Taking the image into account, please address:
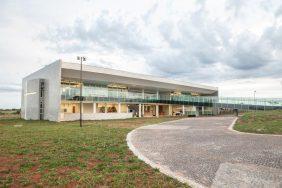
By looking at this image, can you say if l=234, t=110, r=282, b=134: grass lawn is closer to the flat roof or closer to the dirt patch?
the dirt patch

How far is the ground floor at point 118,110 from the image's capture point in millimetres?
41438

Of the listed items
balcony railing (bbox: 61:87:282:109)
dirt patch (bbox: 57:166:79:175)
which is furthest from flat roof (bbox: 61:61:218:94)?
dirt patch (bbox: 57:166:79:175)

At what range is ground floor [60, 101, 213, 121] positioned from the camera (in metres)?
41.4

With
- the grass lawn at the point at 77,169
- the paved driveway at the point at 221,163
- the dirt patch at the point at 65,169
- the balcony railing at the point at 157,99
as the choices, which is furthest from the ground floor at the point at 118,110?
the dirt patch at the point at 65,169

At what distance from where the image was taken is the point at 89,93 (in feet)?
141

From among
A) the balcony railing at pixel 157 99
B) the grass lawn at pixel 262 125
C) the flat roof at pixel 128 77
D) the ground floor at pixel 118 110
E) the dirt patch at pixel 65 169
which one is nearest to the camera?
the dirt patch at pixel 65 169

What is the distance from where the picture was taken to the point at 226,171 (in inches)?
327

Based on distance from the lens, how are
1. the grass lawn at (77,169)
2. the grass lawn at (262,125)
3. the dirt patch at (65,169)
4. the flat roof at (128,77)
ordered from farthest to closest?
1. the flat roof at (128,77)
2. the grass lawn at (262,125)
3. the dirt patch at (65,169)
4. the grass lawn at (77,169)

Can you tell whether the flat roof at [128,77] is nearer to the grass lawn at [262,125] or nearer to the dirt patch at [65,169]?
the grass lawn at [262,125]

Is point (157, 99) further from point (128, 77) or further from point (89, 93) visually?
point (89, 93)

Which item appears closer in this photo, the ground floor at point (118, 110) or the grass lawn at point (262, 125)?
the grass lawn at point (262, 125)

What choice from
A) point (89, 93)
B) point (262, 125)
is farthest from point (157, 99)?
point (262, 125)

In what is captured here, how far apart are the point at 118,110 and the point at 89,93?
28.6 ft

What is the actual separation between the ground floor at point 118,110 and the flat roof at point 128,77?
5.04 meters
